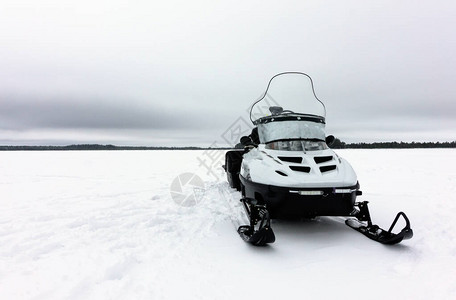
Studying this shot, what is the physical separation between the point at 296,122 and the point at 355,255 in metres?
2.20

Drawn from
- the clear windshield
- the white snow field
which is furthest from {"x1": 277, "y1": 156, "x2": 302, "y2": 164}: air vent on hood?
the clear windshield

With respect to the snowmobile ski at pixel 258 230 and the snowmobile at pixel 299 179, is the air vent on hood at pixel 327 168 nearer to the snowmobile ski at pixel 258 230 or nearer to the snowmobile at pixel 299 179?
the snowmobile at pixel 299 179

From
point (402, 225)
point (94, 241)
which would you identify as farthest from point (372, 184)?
point (94, 241)

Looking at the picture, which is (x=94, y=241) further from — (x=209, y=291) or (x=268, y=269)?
(x=268, y=269)

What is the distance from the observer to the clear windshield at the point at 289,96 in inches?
203

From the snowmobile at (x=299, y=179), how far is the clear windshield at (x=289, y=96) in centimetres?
2

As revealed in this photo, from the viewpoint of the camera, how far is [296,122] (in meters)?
4.37

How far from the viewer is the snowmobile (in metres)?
3.44

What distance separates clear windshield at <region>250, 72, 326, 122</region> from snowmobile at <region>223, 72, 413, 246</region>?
2cm

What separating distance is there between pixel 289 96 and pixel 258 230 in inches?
123

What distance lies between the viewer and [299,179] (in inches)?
138

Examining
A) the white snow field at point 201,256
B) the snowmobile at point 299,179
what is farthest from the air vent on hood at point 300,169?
the white snow field at point 201,256

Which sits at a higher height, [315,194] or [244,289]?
[315,194]

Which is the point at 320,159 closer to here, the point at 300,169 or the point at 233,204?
the point at 300,169
